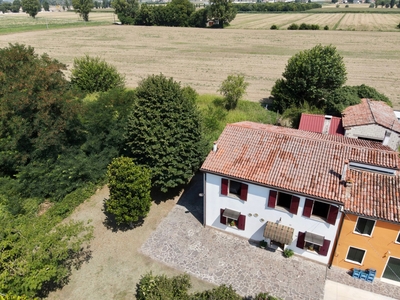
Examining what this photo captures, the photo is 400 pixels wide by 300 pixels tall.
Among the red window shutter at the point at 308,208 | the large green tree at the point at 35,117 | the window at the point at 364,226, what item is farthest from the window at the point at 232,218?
the large green tree at the point at 35,117

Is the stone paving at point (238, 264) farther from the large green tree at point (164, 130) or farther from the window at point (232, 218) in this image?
the large green tree at point (164, 130)

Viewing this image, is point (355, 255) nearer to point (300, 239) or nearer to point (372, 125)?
point (300, 239)

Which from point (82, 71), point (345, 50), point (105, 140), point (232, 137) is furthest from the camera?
point (345, 50)

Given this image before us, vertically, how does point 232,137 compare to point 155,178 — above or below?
above

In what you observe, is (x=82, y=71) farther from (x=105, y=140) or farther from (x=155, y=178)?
(x=155, y=178)

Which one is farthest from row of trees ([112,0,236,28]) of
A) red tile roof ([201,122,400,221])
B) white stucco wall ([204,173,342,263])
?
white stucco wall ([204,173,342,263])

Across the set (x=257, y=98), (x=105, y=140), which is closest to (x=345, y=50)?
(x=257, y=98)

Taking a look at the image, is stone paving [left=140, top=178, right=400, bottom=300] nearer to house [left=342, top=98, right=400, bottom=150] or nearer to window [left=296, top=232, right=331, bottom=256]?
window [left=296, top=232, right=331, bottom=256]

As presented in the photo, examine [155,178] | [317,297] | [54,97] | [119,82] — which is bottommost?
[317,297]
